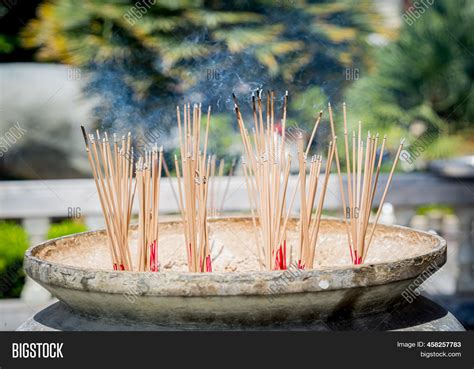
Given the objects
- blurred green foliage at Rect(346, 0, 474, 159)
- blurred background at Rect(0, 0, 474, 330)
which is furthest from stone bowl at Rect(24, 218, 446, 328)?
blurred green foliage at Rect(346, 0, 474, 159)

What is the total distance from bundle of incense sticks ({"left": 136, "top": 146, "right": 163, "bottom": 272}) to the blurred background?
130 cm

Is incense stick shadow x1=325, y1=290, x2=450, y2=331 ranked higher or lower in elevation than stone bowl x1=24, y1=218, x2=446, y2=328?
lower

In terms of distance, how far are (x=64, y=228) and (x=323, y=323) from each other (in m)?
1.86

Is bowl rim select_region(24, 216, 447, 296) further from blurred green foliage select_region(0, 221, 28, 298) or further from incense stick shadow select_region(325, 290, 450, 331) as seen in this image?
blurred green foliage select_region(0, 221, 28, 298)

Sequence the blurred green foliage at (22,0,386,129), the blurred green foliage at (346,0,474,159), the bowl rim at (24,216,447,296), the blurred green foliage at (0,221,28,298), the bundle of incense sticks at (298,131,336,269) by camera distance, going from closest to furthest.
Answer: the bowl rim at (24,216,447,296), the bundle of incense sticks at (298,131,336,269), the blurred green foliage at (0,221,28,298), the blurred green foliage at (22,0,386,129), the blurred green foliage at (346,0,474,159)

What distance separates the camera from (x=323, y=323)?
2.96 ft

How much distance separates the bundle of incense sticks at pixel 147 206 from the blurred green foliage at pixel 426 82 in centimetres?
362

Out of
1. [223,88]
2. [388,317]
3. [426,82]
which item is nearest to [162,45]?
[223,88]

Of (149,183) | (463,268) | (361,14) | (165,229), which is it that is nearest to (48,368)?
(149,183)

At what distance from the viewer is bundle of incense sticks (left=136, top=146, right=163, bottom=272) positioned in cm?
110

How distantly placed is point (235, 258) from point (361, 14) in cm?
347

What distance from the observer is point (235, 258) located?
134 cm

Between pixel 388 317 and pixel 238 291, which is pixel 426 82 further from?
pixel 238 291

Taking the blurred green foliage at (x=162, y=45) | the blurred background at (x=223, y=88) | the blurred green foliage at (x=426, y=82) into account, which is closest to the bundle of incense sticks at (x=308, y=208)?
the blurred background at (x=223, y=88)
